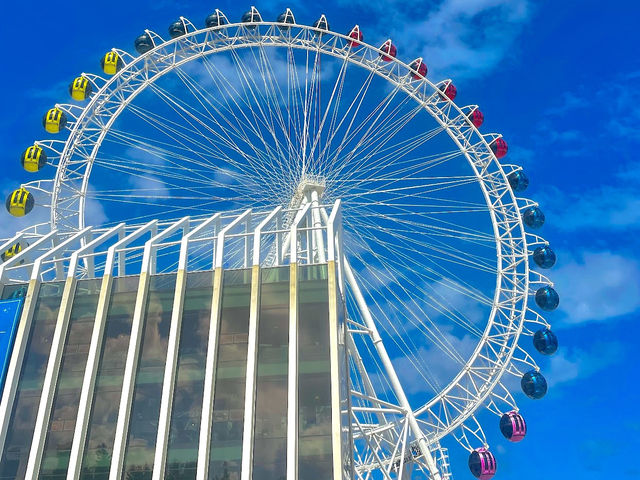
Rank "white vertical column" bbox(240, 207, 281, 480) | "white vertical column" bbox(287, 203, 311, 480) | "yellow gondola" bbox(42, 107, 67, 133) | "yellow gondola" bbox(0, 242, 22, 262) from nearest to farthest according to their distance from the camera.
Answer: "white vertical column" bbox(287, 203, 311, 480) < "white vertical column" bbox(240, 207, 281, 480) < "yellow gondola" bbox(0, 242, 22, 262) < "yellow gondola" bbox(42, 107, 67, 133)

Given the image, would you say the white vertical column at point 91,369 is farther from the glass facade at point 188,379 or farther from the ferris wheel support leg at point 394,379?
the ferris wheel support leg at point 394,379

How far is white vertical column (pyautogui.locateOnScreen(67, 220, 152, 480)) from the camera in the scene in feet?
91.7

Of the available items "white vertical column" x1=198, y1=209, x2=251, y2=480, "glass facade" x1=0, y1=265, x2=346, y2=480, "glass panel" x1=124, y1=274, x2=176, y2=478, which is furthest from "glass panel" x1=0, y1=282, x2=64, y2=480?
"white vertical column" x1=198, y1=209, x2=251, y2=480

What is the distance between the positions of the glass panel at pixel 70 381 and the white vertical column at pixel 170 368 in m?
3.69

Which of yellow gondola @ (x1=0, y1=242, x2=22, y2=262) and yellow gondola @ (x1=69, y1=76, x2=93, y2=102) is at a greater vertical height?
yellow gondola @ (x1=69, y1=76, x2=93, y2=102)

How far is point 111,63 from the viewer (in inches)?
1772

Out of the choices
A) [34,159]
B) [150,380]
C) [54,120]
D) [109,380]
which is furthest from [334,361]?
[54,120]

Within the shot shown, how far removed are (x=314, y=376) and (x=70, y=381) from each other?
1012 cm

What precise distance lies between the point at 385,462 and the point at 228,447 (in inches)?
729

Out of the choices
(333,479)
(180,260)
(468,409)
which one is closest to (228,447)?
(333,479)

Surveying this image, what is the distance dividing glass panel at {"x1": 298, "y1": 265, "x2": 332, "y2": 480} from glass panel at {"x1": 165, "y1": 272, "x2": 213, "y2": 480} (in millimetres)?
3969

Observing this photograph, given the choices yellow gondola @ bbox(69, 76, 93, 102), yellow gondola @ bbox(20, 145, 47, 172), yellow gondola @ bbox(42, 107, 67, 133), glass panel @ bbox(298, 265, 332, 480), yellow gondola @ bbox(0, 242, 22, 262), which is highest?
yellow gondola @ bbox(69, 76, 93, 102)

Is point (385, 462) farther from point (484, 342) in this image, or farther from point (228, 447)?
point (228, 447)

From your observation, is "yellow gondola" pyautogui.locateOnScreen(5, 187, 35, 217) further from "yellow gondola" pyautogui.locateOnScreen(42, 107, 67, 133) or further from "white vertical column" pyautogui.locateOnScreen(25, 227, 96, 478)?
"white vertical column" pyautogui.locateOnScreen(25, 227, 96, 478)
